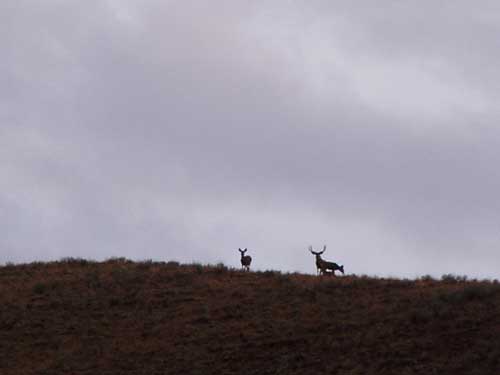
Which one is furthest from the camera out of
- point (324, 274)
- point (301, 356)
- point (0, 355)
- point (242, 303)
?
point (324, 274)

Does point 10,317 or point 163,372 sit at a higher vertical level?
point 10,317

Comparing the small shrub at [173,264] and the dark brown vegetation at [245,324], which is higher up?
the small shrub at [173,264]

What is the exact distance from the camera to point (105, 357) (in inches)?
1199

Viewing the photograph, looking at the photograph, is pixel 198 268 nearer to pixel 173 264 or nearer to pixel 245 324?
pixel 173 264

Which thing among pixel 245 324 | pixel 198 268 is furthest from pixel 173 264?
pixel 245 324

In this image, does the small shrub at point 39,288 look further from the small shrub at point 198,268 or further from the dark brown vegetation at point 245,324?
the small shrub at point 198,268

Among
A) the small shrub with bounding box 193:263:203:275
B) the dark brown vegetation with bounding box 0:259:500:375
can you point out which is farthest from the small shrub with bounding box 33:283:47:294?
the small shrub with bounding box 193:263:203:275

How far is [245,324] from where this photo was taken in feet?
105

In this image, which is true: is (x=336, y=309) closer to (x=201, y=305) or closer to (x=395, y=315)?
(x=395, y=315)

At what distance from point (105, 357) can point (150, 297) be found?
526 centimetres

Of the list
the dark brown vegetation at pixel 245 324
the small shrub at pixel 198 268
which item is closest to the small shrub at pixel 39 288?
the dark brown vegetation at pixel 245 324

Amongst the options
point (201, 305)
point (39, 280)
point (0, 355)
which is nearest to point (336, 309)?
point (201, 305)

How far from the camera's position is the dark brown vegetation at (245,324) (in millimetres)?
28125

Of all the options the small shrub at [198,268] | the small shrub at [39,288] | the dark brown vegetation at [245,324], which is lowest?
the dark brown vegetation at [245,324]
